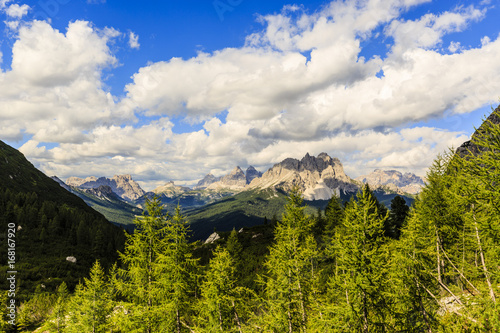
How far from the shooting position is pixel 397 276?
16.1m

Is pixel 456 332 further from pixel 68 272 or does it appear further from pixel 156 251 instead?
pixel 68 272

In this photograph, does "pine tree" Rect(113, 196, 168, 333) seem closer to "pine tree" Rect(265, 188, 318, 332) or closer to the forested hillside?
"pine tree" Rect(265, 188, 318, 332)

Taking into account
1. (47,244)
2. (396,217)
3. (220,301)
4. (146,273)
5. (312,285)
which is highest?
(396,217)

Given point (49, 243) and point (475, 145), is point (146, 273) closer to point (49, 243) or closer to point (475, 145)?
point (49, 243)

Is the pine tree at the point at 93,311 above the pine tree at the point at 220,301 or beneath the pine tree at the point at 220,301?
beneath

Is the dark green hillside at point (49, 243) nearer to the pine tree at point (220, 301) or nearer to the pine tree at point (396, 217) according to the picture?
the pine tree at point (220, 301)

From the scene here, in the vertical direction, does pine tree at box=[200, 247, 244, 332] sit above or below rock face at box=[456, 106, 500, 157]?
below

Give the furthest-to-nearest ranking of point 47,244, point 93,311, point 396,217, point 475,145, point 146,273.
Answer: point 47,244 → point 475,145 → point 396,217 → point 93,311 → point 146,273

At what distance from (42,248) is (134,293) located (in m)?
108

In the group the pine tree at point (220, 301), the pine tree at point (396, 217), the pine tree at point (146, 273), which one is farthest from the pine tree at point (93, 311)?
the pine tree at point (396, 217)

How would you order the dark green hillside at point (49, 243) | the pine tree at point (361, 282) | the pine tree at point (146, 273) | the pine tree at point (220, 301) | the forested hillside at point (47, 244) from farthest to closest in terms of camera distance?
1. the dark green hillside at point (49, 243)
2. the forested hillside at point (47, 244)
3. the pine tree at point (220, 301)
4. the pine tree at point (146, 273)
5. the pine tree at point (361, 282)

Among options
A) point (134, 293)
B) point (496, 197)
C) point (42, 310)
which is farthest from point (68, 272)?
point (496, 197)

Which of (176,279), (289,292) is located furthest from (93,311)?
(289,292)

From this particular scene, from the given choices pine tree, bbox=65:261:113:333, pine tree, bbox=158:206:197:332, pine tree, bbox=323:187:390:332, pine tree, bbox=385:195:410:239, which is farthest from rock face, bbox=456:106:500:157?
pine tree, bbox=65:261:113:333
